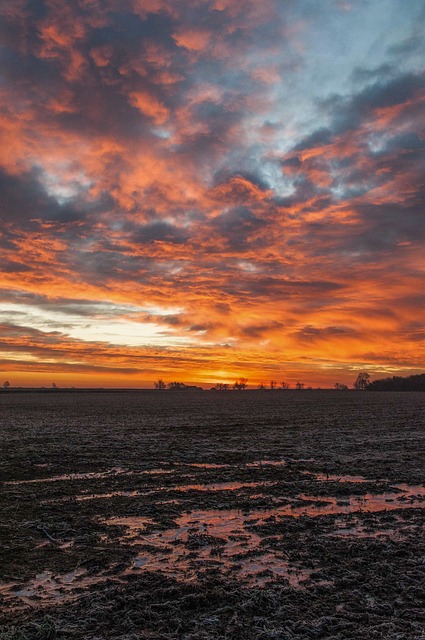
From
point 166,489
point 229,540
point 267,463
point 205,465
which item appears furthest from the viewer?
point 267,463

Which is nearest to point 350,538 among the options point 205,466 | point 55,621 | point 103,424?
point 55,621

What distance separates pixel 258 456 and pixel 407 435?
38.0 feet

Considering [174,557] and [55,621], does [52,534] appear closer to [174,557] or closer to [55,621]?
[174,557]

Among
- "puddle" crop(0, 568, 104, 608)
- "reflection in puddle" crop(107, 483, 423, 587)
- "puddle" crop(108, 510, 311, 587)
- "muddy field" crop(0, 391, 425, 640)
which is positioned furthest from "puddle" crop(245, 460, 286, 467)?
"puddle" crop(0, 568, 104, 608)

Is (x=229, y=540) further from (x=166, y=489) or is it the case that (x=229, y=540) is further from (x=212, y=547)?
(x=166, y=489)

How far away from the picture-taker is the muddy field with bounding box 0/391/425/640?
6.10m

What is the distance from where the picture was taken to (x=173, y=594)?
22.4 ft

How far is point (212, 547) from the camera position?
8.84 m

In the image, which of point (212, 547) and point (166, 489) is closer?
point (212, 547)

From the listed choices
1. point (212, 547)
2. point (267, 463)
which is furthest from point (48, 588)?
point (267, 463)

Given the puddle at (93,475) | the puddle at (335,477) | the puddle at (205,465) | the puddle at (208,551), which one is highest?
the puddle at (335,477)

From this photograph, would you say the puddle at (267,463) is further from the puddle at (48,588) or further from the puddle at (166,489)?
the puddle at (48,588)

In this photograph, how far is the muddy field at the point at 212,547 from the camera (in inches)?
240

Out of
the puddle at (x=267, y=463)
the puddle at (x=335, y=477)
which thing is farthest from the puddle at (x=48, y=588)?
the puddle at (x=267, y=463)
